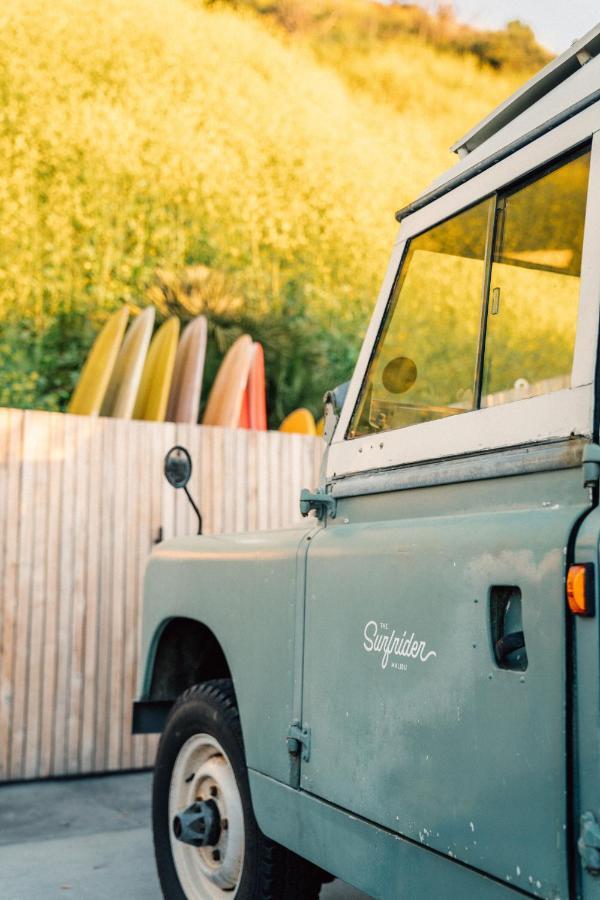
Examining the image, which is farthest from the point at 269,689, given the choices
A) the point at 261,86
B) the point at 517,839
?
the point at 261,86

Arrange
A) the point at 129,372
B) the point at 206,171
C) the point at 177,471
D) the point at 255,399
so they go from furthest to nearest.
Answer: the point at 206,171, the point at 255,399, the point at 129,372, the point at 177,471

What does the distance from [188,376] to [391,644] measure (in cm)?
578

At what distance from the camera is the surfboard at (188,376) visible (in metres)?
7.65

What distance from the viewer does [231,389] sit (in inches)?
314

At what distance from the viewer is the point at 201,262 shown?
1364cm

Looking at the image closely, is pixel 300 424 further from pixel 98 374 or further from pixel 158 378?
pixel 98 374

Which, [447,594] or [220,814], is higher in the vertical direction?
[447,594]

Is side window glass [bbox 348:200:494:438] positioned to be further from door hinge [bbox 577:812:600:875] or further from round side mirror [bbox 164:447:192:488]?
door hinge [bbox 577:812:600:875]

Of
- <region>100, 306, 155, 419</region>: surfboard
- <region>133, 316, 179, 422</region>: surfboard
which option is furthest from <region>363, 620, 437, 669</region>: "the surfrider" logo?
<region>133, 316, 179, 422</region>: surfboard

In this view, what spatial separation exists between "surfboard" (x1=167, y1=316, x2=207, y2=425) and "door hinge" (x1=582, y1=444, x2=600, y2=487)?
18.7ft

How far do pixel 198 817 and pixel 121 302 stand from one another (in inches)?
398

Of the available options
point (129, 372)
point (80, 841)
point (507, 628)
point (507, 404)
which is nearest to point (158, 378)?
point (129, 372)

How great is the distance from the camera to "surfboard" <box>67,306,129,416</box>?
289 inches

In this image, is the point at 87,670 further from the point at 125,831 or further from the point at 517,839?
the point at 517,839
